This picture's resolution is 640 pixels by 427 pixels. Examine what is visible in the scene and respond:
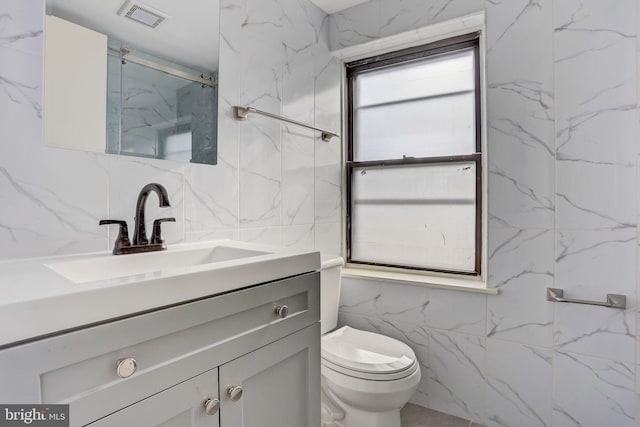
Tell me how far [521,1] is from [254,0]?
1.28 meters

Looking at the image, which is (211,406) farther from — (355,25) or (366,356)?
(355,25)

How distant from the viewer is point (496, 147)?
173 cm

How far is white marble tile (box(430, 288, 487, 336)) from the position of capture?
1.76 m

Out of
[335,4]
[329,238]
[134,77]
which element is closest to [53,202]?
[134,77]

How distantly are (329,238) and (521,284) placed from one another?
1054mm

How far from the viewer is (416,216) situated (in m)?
2.11

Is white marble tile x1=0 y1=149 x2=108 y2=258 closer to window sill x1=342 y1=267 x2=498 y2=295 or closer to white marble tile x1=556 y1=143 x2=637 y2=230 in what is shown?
window sill x1=342 y1=267 x2=498 y2=295

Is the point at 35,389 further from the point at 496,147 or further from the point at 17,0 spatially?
the point at 496,147

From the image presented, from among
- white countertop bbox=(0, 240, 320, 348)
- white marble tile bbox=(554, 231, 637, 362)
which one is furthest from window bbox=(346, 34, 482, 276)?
white countertop bbox=(0, 240, 320, 348)

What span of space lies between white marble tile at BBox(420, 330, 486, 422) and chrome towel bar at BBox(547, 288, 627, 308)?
0.39m

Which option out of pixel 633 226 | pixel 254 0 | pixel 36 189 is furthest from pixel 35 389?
pixel 633 226

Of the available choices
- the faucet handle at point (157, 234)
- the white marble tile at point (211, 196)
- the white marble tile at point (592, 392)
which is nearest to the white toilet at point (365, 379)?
the white marble tile at point (211, 196)

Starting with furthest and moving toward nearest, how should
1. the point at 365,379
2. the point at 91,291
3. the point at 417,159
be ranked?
the point at 417,159
the point at 365,379
the point at 91,291

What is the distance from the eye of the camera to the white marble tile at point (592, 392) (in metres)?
1.46
